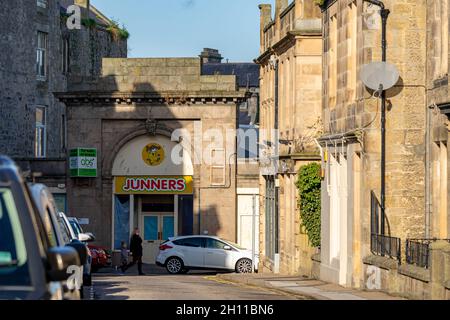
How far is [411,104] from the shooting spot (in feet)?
92.4

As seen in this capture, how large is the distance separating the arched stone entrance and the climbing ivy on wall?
65.9 feet

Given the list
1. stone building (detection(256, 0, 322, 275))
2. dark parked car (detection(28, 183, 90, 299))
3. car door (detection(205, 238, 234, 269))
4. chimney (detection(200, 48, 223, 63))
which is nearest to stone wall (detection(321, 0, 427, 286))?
stone building (detection(256, 0, 322, 275))

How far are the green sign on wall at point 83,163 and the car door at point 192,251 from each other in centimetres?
940

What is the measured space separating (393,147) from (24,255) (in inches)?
775

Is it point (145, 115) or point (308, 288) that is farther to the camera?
point (145, 115)

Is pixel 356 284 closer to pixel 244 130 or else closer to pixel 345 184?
pixel 345 184

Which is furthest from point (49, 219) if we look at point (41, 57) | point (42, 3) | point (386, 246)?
point (42, 3)

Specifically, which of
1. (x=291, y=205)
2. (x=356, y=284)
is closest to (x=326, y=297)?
(x=356, y=284)

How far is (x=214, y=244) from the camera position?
49.4 meters

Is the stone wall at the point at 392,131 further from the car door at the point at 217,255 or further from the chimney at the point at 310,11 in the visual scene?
the car door at the point at 217,255

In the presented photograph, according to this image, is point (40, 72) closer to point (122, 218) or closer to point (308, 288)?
point (122, 218)

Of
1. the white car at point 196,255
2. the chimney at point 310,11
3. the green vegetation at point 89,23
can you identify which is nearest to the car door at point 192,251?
the white car at point 196,255

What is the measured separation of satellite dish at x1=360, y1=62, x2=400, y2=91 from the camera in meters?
27.5

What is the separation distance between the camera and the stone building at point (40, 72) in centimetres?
5691
